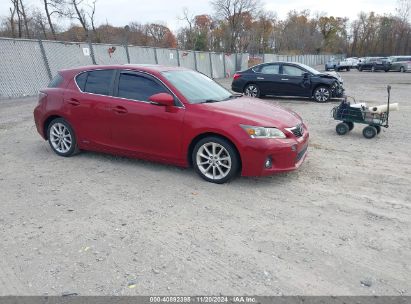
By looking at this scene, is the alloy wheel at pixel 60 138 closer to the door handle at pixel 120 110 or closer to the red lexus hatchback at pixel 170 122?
the red lexus hatchback at pixel 170 122

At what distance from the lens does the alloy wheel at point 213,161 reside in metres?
4.80

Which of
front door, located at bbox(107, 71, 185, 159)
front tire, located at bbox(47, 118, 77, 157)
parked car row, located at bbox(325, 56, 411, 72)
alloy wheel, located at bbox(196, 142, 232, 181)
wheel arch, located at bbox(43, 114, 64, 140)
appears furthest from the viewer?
parked car row, located at bbox(325, 56, 411, 72)

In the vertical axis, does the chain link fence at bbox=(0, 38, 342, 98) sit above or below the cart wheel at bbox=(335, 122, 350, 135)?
above

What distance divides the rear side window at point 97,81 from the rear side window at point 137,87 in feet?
0.77

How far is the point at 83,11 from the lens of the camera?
42.1 m

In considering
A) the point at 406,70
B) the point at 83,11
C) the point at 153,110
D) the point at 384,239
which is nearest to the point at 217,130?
the point at 153,110

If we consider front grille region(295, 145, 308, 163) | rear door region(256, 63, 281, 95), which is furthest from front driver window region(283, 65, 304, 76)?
front grille region(295, 145, 308, 163)

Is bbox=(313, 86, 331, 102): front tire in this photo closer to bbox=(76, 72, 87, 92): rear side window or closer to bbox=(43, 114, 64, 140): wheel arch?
bbox=(76, 72, 87, 92): rear side window

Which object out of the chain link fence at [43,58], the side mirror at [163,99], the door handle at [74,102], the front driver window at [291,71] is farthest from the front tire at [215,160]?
the chain link fence at [43,58]

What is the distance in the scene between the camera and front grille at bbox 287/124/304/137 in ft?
16.1

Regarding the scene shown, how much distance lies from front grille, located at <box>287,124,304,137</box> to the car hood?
0.05 m

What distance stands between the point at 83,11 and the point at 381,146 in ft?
139

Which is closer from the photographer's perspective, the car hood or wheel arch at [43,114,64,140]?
the car hood

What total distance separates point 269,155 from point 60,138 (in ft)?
11.9
